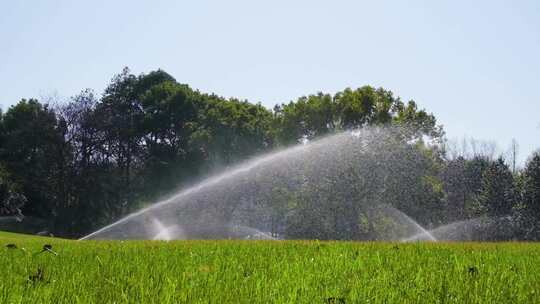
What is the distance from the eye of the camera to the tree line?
172 feet

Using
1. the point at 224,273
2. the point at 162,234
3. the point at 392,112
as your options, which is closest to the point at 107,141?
the point at 162,234

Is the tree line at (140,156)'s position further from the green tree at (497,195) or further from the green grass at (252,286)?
the green grass at (252,286)

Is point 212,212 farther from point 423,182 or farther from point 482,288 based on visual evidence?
point 482,288

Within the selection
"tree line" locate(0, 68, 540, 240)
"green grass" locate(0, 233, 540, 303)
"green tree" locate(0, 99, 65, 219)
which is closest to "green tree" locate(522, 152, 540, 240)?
"tree line" locate(0, 68, 540, 240)

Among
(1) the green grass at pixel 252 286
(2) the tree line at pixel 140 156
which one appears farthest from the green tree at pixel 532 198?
(1) the green grass at pixel 252 286

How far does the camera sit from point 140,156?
59656 mm

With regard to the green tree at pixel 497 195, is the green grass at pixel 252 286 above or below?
below

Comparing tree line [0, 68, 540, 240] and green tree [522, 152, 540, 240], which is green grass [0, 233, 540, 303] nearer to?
tree line [0, 68, 540, 240]

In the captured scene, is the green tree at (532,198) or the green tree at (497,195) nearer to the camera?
the green tree at (532,198)

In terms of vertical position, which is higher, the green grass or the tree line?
the tree line

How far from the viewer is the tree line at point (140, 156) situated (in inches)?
2058

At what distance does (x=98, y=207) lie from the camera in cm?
5512

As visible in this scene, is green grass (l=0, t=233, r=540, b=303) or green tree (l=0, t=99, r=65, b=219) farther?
green tree (l=0, t=99, r=65, b=219)

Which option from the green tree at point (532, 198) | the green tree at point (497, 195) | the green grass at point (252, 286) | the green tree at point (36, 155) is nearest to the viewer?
the green grass at point (252, 286)
